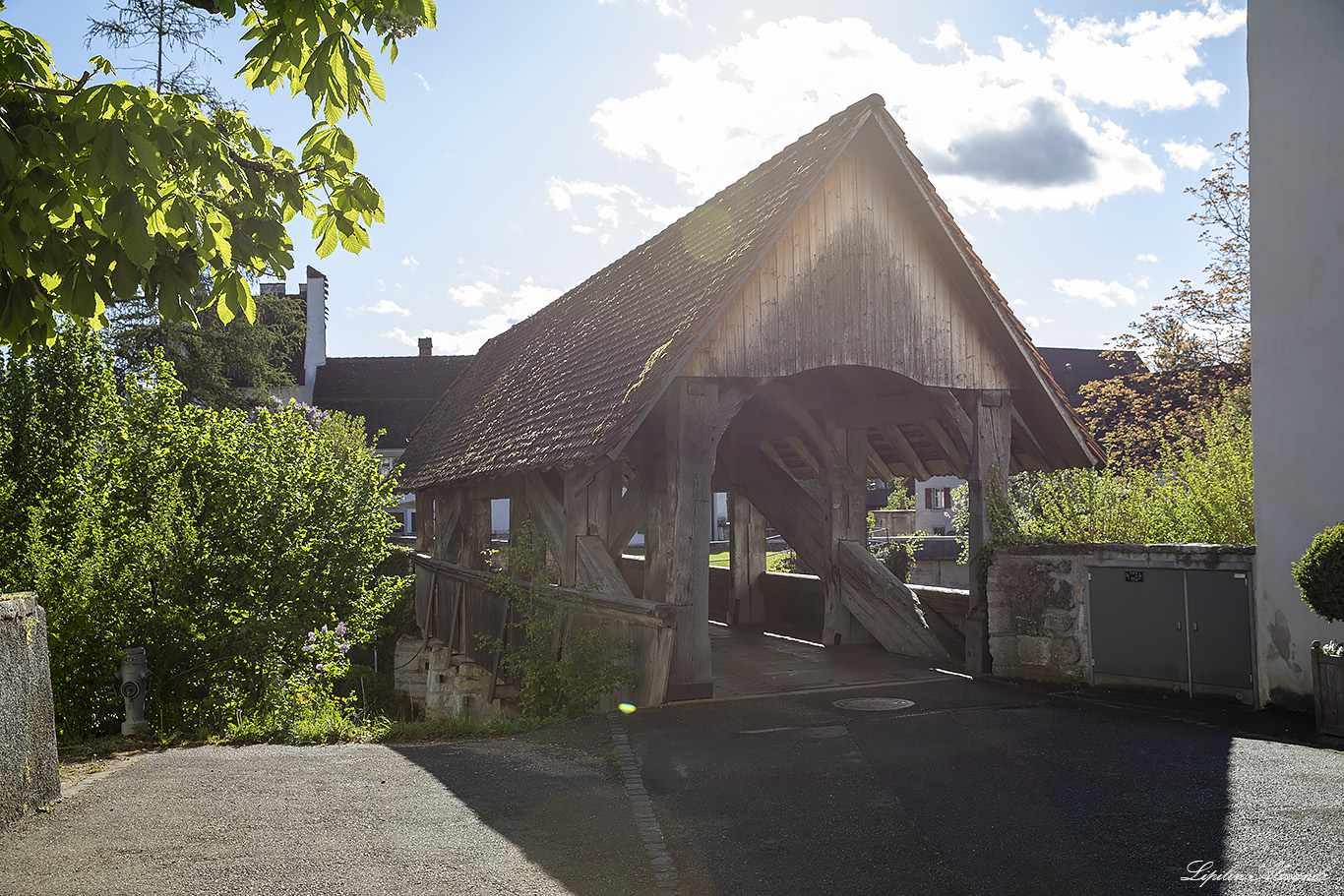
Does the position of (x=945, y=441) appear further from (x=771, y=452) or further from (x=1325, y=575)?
(x=1325, y=575)

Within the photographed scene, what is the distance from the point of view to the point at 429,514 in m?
21.7

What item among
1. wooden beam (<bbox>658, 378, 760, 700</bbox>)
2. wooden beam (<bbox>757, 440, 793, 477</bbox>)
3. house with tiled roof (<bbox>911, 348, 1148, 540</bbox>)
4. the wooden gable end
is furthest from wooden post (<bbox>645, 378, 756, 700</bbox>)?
house with tiled roof (<bbox>911, 348, 1148, 540</bbox>)

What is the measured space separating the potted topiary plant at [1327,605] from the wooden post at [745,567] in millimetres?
9784

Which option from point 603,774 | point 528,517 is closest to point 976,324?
point 528,517

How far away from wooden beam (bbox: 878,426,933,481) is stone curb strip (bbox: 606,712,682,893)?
755 centimetres

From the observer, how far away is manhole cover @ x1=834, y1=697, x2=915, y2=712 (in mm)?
8664

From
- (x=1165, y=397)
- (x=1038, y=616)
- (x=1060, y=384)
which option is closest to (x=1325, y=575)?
(x=1038, y=616)

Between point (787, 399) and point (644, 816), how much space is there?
8.30 meters

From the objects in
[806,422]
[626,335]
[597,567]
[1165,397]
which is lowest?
[597,567]

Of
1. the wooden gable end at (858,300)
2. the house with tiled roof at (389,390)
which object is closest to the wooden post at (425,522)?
the wooden gable end at (858,300)

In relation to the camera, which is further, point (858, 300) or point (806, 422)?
point (806, 422)

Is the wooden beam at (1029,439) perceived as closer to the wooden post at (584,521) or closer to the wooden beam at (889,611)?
the wooden beam at (889,611)

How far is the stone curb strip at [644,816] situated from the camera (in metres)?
4.68

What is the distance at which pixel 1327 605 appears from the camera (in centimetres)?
714
